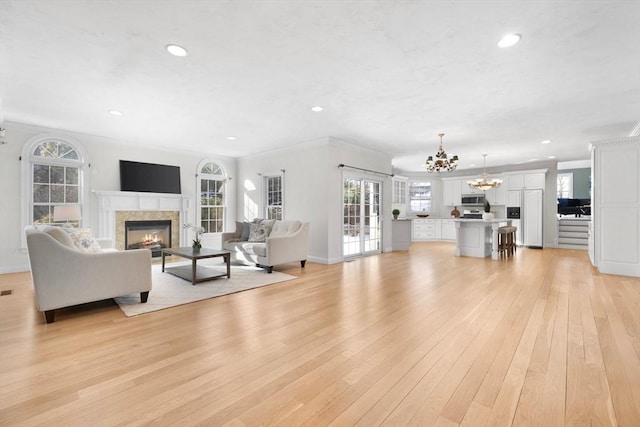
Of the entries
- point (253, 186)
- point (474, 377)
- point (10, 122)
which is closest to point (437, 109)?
point (474, 377)

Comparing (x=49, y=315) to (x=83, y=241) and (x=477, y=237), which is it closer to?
(x=83, y=241)

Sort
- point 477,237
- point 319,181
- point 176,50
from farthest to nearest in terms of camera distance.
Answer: point 477,237 < point 319,181 < point 176,50

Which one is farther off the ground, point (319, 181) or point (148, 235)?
point (319, 181)

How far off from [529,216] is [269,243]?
326 inches

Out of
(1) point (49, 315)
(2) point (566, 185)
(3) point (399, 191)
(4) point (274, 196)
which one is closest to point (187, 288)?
(1) point (49, 315)

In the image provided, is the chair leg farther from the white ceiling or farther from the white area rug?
the white ceiling

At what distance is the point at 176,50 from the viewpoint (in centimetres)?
283

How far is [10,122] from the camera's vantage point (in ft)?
17.0

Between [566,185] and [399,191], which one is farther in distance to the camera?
[566,185]

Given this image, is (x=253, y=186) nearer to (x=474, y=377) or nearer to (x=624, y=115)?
→ (x=474, y=377)

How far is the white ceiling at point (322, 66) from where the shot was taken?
232 centimetres

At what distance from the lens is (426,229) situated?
10977mm

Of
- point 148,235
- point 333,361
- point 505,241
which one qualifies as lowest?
point 333,361

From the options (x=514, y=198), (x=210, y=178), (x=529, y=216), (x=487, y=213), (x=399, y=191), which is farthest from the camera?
(x=399, y=191)
